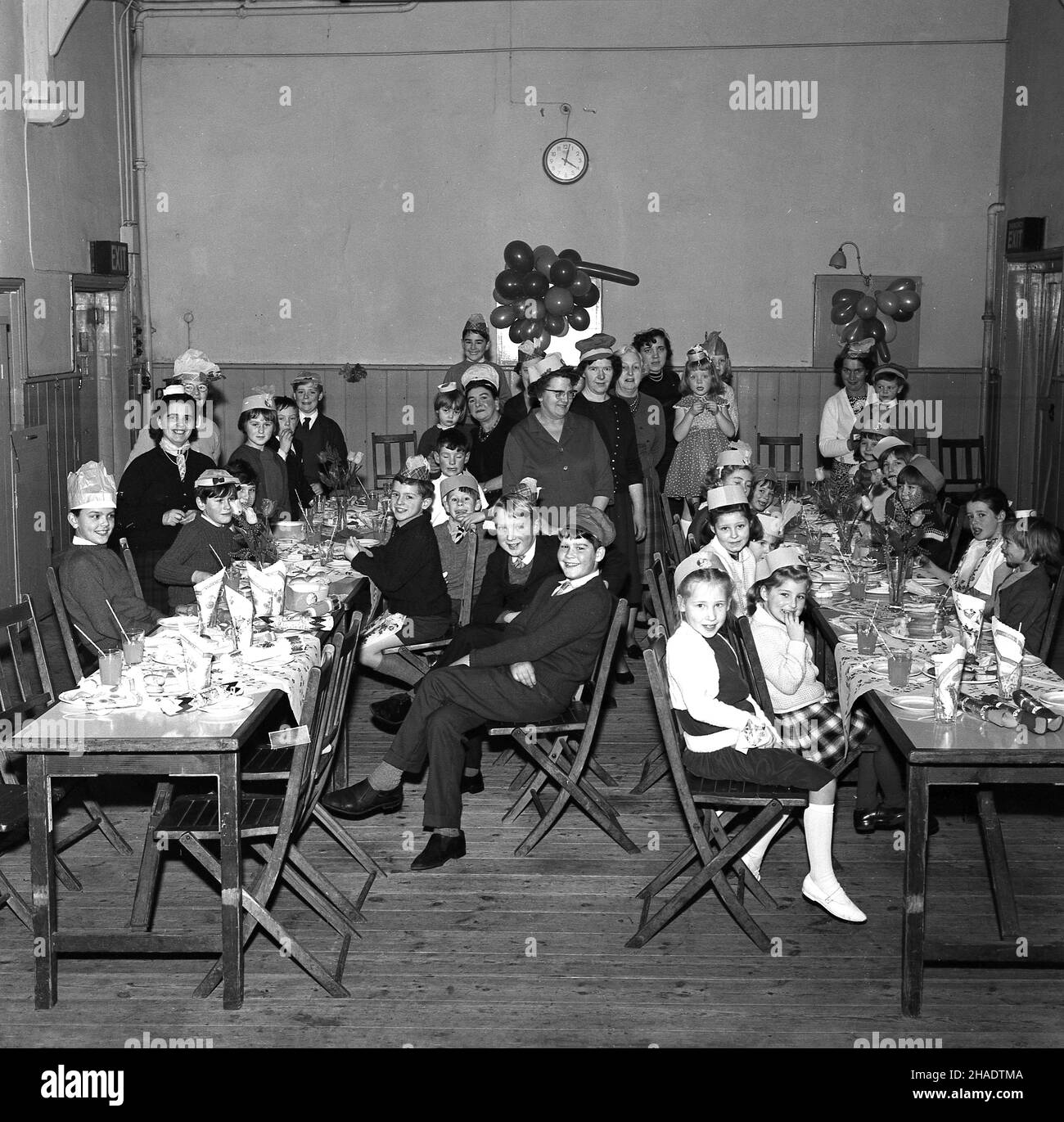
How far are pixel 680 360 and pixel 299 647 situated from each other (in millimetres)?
7467

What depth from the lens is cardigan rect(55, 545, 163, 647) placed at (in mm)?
5570

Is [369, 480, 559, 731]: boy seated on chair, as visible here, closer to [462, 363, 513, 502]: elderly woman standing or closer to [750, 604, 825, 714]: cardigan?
[750, 604, 825, 714]: cardigan

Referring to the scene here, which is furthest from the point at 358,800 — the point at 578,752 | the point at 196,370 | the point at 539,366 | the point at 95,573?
the point at 196,370

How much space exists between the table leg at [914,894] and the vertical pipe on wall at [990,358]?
823cm

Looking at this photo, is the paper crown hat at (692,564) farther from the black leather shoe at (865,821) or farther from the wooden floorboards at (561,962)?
the black leather shoe at (865,821)

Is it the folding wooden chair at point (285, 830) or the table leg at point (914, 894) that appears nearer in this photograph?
the table leg at point (914, 894)

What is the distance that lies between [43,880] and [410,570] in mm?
2746

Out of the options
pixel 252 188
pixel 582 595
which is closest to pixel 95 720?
pixel 582 595

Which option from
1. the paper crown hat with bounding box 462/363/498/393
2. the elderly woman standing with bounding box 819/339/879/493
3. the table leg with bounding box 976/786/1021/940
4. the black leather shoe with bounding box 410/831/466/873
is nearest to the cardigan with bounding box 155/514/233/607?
the black leather shoe with bounding box 410/831/466/873

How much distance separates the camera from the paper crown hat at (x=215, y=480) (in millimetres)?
6363

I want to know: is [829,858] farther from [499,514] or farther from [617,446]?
[617,446]

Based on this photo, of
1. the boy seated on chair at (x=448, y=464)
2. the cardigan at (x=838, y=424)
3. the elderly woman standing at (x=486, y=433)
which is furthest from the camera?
the cardigan at (x=838, y=424)

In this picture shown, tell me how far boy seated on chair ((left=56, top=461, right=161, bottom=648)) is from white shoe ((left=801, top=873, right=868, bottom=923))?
2807 mm

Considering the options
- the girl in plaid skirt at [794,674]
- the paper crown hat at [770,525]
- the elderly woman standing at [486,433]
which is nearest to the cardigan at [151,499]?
the elderly woman standing at [486,433]
